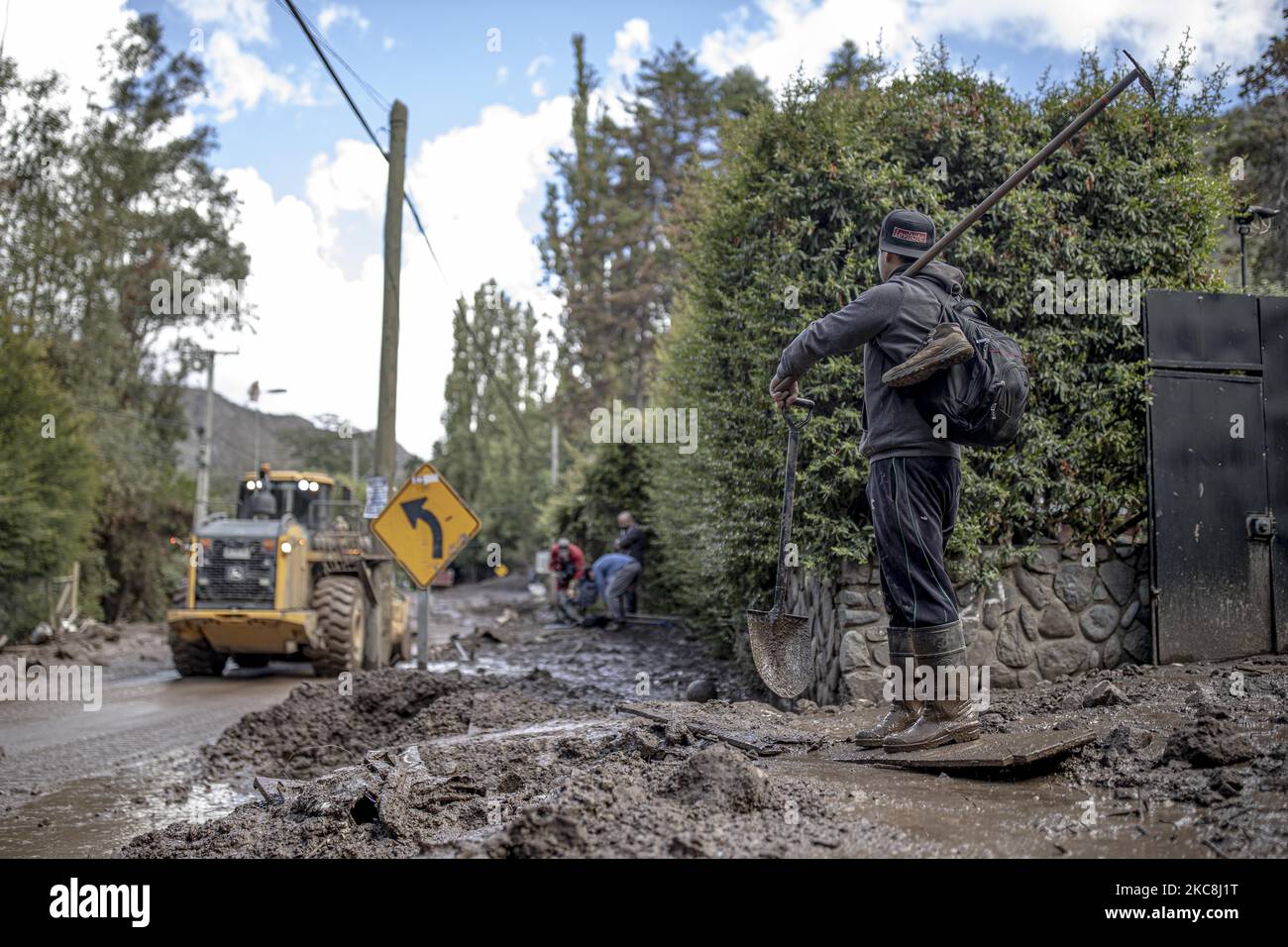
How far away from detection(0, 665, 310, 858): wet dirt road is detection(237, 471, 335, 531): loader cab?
3546 millimetres

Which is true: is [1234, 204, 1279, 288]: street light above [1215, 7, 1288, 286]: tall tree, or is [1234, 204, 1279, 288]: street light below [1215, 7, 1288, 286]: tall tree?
below

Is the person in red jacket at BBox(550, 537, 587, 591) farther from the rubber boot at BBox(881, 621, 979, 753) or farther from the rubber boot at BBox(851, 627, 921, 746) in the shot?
the rubber boot at BBox(881, 621, 979, 753)

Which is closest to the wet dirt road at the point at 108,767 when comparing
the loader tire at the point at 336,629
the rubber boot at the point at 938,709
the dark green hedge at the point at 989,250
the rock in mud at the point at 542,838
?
the loader tire at the point at 336,629

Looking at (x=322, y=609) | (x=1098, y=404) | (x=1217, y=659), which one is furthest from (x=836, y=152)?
(x=322, y=609)

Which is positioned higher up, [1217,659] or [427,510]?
[427,510]

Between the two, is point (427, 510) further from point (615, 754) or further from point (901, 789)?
point (901, 789)

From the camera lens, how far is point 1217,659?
23.0 feet

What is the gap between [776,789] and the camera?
11.8 ft

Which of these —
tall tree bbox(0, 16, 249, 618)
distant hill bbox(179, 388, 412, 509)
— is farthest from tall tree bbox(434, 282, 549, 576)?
tall tree bbox(0, 16, 249, 618)

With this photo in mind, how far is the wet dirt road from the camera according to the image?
568 centimetres

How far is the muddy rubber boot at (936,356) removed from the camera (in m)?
4.39

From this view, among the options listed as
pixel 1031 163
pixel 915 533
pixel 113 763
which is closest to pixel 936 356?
pixel 915 533

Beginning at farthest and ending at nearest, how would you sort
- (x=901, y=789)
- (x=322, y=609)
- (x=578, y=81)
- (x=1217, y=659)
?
(x=578, y=81)
(x=322, y=609)
(x=1217, y=659)
(x=901, y=789)
